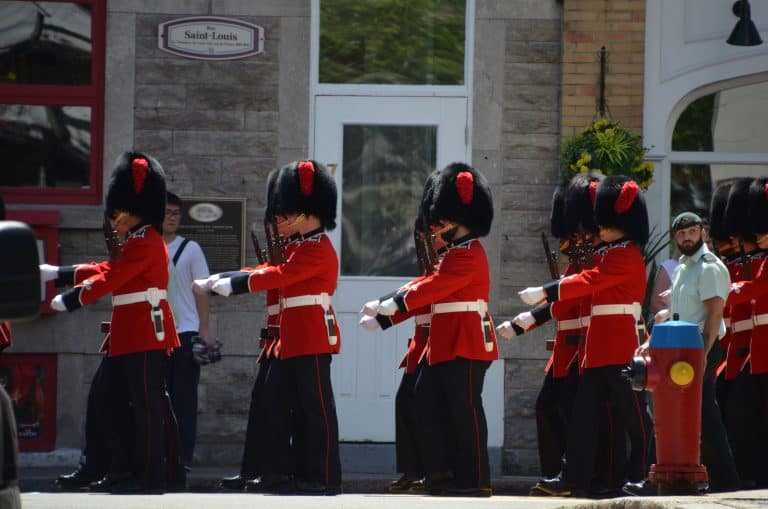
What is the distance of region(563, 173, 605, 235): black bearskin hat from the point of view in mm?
8953

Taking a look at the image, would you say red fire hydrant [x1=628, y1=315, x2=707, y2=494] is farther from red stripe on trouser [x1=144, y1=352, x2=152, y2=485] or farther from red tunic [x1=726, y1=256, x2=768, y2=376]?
red stripe on trouser [x1=144, y1=352, x2=152, y2=485]

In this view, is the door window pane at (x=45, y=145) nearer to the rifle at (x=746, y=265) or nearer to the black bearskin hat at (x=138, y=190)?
the black bearskin hat at (x=138, y=190)

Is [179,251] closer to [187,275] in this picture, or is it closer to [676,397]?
[187,275]

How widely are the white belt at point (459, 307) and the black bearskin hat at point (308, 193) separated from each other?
2.56 ft

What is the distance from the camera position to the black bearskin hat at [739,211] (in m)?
9.33

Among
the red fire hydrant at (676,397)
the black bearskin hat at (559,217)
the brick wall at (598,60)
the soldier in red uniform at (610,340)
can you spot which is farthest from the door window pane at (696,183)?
the red fire hydrant at (676,397)

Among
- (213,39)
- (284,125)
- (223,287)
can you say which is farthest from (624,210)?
(213,39)

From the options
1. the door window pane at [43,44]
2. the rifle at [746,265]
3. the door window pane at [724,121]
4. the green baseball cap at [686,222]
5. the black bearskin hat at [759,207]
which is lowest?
the rifle at [746,265]

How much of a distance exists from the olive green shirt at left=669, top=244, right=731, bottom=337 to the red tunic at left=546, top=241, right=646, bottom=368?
220 mm

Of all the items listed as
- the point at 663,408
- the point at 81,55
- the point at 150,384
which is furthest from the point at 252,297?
the point at 663,408

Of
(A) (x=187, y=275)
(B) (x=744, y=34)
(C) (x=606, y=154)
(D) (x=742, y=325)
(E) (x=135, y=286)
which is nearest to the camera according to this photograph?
(E) (x=135, y=286)

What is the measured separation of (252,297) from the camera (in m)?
10.9

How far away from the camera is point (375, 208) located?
11125 mm

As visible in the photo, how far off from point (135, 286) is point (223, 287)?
0.45 m
